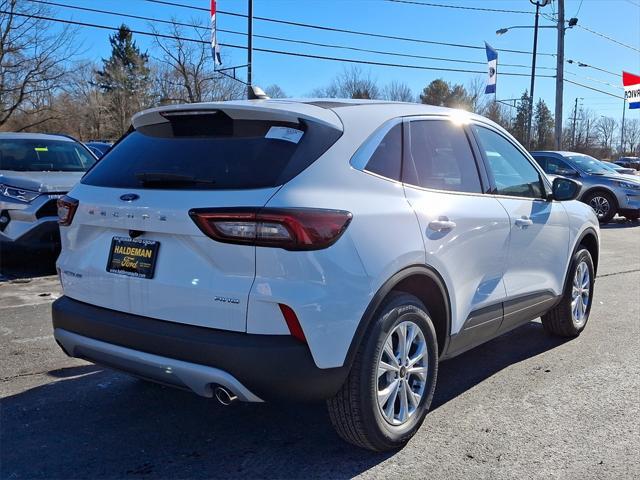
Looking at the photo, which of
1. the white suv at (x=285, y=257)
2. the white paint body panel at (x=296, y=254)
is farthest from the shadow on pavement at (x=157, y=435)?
the white paint body panel at (x=296, y=254)

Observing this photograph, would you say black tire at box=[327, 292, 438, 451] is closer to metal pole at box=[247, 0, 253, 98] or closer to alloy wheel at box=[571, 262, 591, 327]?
alloy wheel at box=[571, 262, 591, 327]

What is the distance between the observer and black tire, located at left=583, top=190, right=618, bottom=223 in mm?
14951

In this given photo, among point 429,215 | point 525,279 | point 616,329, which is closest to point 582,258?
point 616,329

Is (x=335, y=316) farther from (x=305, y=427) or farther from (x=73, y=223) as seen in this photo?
(x=73, y=223)

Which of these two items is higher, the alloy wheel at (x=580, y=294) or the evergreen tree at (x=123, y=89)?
the evergreen tree at (x=123, y=89)

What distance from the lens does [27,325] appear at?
5.31 meters

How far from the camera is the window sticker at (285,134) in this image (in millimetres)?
2857

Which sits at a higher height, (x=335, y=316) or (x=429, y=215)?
(x=429, y=215)

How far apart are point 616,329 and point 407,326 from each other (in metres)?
3.35

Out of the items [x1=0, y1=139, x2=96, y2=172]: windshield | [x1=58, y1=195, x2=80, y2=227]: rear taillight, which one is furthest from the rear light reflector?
[x1=0, y1=139, x2=96, y2=172]: windshield

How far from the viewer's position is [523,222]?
4184mm

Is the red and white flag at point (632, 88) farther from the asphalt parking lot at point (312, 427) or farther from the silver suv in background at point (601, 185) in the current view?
the asphalt parking lot at point (312, 427)

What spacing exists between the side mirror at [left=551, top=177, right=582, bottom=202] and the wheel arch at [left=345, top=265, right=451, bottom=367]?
6.15 feet

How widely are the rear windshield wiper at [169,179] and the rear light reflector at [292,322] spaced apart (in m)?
0.69
